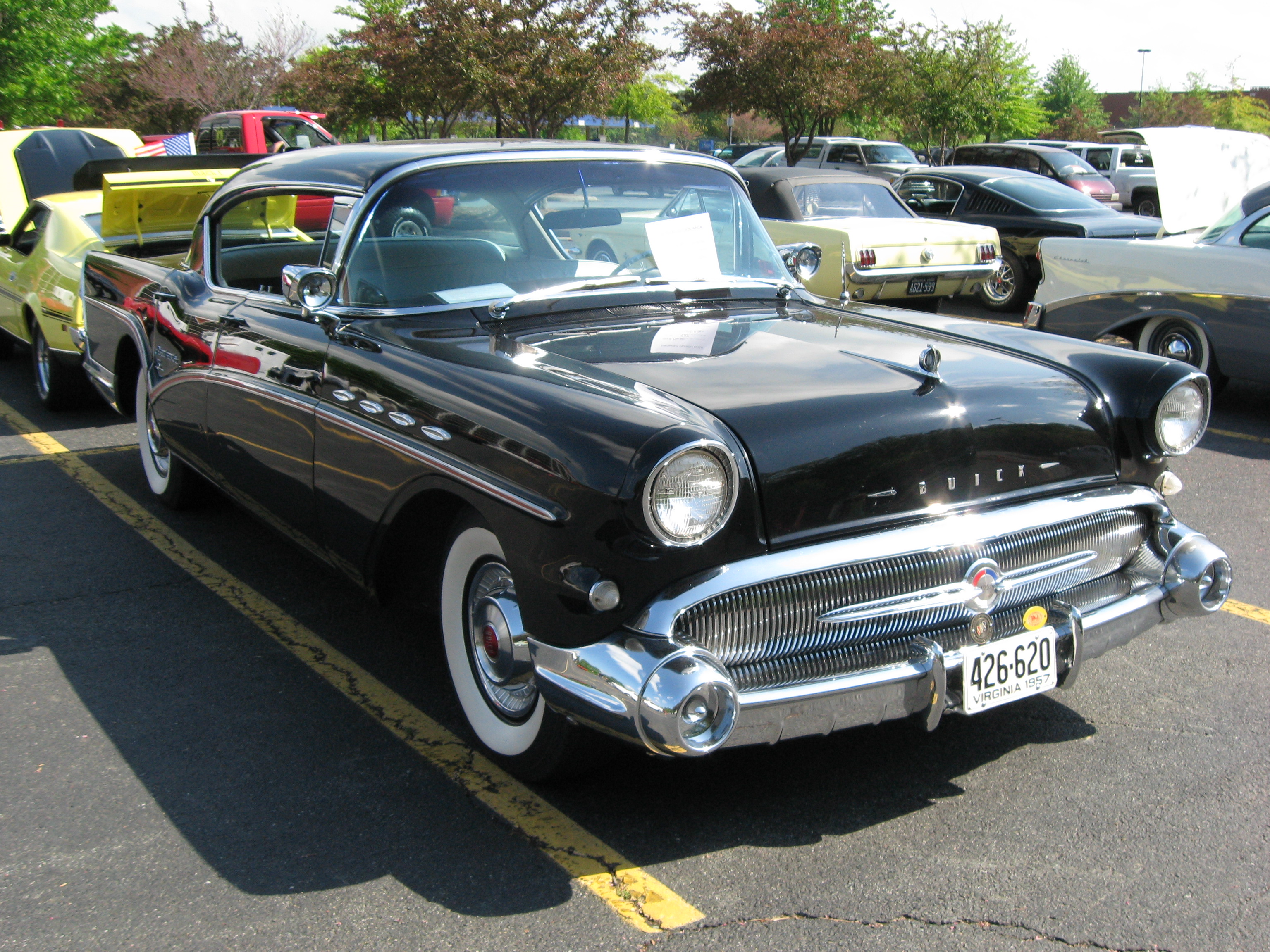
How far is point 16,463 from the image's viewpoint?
656 centimetres

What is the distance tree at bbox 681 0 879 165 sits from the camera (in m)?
25.8

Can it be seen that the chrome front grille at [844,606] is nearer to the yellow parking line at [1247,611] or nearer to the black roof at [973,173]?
the yellow parking line at [1247,611]

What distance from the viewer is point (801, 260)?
460 cm

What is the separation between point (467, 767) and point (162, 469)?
3220 mm

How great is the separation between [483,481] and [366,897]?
3.36 ft

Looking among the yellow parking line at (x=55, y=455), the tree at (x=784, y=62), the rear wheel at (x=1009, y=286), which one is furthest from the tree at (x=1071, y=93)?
the yellow parking line at (x=55, y=455)

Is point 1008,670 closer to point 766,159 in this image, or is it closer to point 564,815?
point 564,815

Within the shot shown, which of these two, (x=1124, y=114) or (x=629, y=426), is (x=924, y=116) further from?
(x=1124, y=114)

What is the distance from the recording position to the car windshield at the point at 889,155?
2192 centimetres

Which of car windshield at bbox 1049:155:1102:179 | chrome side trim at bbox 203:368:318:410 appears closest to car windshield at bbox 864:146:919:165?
car windshield at bbox 1049:155:1102:179

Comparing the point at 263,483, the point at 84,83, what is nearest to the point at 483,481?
the point at 263,483

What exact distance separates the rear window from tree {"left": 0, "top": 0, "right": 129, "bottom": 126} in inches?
641

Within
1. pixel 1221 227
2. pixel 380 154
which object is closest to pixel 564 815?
pixel 380 154

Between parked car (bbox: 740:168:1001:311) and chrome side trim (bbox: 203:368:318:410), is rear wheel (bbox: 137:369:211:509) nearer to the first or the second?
chrome side trim (bbox: 203:368:318:410)
